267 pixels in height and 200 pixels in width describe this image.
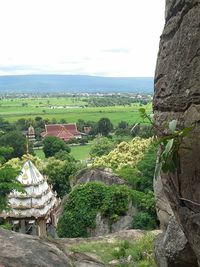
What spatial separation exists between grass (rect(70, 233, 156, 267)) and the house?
78.6 meters

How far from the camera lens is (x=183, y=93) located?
4.49 m

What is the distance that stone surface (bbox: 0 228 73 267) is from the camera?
7.97 m

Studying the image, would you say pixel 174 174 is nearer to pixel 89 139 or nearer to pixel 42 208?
pixel 42 208

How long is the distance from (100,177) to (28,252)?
53.9 ft

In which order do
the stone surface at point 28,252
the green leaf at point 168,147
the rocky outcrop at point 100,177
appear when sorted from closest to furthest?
the green leaf at point 168,147
the stone surface at point 28,252
the rocky outcrop at point 100,177

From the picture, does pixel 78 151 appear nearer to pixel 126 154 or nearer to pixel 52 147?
pixel 52 147

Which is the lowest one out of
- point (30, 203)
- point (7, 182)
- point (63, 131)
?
point (63, 131)

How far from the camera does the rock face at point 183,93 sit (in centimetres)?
429

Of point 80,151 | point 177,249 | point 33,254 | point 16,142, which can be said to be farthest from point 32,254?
point 80,151

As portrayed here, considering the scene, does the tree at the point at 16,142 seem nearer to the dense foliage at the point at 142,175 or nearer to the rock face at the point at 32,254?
the dense foliage at the point at 142,175

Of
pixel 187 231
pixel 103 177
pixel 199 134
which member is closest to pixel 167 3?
pixel 199 134

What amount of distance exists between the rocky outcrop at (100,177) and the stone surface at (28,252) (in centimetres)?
1491

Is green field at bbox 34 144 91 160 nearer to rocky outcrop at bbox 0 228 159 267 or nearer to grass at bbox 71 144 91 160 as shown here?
grass at bbox 71 144 91 160

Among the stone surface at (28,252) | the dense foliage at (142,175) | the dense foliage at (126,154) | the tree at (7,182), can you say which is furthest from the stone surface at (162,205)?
the dense foliage at (126,154)
